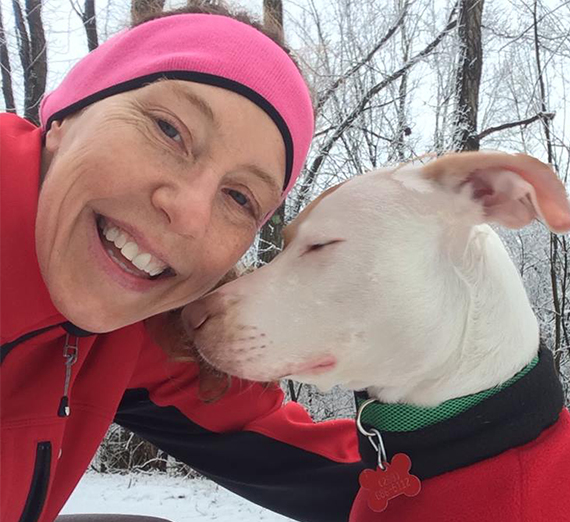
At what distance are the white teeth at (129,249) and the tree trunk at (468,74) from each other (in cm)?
563

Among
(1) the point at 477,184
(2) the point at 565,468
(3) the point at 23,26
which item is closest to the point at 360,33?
(3) the point at 23,26

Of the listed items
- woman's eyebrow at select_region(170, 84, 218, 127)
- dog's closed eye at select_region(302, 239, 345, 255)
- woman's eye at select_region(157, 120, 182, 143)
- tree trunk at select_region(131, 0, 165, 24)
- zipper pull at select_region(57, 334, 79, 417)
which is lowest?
zipper pull at select_region(57, 334, 79, 417)

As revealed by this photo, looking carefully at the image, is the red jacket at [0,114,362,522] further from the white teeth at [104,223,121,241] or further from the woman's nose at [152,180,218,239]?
the woman's nose at [152,180,218,239]

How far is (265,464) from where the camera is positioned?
2113 mm

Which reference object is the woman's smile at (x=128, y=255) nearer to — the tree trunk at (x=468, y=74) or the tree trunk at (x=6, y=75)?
the tree trunk at (x=468, y=74)

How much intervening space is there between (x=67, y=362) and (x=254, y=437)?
2.48 feet

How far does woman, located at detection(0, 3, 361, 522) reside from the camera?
4.68ft

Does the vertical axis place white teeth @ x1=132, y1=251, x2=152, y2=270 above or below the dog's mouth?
above

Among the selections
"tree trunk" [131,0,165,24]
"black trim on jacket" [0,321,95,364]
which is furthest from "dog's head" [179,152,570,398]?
"tree trunk" [131,0,165,24]

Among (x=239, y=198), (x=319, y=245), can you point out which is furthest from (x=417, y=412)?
(x=239, y=198)

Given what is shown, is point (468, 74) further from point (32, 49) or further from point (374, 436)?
point (374, 436)

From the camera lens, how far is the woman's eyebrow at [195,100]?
4.85 ft

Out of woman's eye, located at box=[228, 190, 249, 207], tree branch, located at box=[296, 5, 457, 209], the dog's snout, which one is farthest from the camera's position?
tree branch, located at box=[296, 5, 457, 209]

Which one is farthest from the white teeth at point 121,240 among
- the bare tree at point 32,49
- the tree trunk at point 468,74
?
the bare tree at point 32,49
